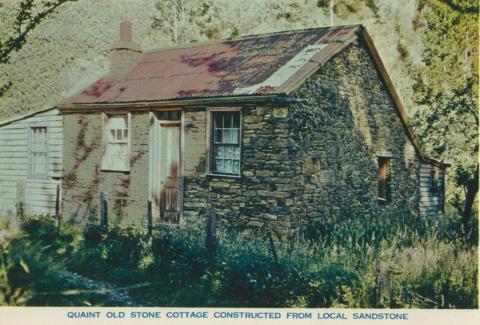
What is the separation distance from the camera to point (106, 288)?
6.52m

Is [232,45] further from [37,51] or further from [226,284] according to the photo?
[37,51]

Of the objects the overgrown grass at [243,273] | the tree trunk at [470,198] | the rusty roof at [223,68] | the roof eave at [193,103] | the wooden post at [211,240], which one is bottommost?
the overgrown grass at [243,273]

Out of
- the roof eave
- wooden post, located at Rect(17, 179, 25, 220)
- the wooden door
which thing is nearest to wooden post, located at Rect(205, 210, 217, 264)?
the roof eave

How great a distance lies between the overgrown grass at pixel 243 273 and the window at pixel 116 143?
2742 mm

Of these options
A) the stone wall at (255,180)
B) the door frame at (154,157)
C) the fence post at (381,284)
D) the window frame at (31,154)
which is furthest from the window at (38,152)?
the fence post at (381,284)

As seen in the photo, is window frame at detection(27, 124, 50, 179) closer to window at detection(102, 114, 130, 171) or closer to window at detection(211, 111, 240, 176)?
window at detection(102, 114, 130, 171)

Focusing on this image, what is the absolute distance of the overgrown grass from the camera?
544 centimetres

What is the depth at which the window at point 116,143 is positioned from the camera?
10500 millimetres

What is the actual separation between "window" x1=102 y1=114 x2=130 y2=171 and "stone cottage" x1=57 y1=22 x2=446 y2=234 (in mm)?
23

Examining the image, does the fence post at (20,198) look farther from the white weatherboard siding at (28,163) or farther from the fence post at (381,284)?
the fence post at (381,284)

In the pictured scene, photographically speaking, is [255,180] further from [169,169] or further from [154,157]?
[154,157]

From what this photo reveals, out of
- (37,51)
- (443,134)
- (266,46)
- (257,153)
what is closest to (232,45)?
(266,46)

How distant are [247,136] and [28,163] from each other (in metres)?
5.96
